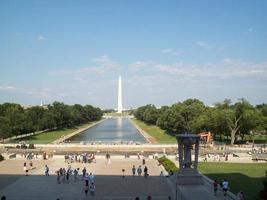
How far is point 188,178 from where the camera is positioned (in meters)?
32.1

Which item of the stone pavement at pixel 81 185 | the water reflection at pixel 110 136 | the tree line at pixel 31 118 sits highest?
the tree line at pixel 31 118

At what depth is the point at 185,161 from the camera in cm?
3253

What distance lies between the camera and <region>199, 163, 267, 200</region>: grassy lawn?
32156 millimetres

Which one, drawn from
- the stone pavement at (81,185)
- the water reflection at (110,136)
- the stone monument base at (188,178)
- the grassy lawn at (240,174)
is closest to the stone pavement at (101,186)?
the stone pavement at (81,185)

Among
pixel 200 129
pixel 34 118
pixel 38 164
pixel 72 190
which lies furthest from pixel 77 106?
pixel 72 190

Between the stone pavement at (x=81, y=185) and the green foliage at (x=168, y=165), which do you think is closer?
the stone pavement at (x=81, y=185)

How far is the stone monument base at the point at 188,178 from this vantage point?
105ft

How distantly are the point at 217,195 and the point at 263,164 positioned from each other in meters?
20.3

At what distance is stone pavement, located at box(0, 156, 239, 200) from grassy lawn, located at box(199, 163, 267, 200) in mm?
2642

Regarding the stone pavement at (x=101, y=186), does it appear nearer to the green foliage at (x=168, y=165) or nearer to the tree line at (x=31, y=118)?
the green foliage at (x=168, y=165)

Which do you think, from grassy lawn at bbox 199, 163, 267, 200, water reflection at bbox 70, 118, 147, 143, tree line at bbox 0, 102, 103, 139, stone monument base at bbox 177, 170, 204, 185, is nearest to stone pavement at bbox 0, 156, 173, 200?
stone monument base at bbox 177, 170, 204, 185

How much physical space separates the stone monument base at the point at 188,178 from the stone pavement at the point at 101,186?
1.90 feet

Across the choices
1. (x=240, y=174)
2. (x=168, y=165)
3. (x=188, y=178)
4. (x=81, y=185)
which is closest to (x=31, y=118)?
(x=168, y=165)

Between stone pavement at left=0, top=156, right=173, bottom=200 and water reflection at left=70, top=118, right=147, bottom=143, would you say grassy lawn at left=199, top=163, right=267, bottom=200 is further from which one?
water reflection at left=70, top=118, right=147, bottom=143
